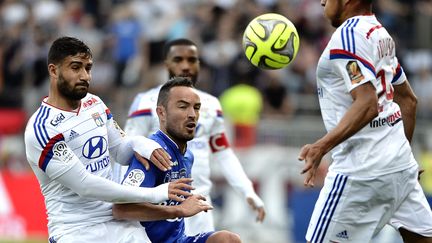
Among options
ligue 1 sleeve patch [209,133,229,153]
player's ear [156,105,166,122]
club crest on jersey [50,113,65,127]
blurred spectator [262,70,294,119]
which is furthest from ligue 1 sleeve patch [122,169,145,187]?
blurred spectator [262,70,294,119]

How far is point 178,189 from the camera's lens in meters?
7.27

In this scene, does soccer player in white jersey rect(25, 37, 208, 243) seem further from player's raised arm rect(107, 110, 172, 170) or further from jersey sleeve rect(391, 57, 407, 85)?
jersey sleeve rect(391, 57, 407, 85)

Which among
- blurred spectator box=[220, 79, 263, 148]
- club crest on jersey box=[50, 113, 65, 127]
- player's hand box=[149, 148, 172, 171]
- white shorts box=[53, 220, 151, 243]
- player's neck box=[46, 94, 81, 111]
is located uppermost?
player's neck box=[46, 94, 81, 111]

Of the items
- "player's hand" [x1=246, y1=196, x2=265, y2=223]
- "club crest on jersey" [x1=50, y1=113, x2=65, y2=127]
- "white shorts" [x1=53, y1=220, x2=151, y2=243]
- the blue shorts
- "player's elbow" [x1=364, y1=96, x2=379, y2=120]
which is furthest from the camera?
"player's hand" [x1=246, y1=196, x2=265, y2=223]

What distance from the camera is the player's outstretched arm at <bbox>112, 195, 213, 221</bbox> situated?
7332 mm

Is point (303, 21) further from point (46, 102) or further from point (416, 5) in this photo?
point (46, 102)

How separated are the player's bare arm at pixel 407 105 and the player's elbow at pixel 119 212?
8.34ft

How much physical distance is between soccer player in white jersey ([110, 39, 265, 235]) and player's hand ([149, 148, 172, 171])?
6.67 feet

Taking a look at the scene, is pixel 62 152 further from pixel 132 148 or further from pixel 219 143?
pixel 219 143

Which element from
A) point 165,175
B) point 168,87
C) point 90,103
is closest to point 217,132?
point 168,87

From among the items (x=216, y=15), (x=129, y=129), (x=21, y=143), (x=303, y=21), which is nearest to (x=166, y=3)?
(x=216, y=15)

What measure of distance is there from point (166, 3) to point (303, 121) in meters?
4.21

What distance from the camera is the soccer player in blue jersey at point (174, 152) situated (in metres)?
7.57

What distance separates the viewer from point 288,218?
16719 millimetres
